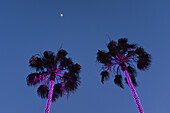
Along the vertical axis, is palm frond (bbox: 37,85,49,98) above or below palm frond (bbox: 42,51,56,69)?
below

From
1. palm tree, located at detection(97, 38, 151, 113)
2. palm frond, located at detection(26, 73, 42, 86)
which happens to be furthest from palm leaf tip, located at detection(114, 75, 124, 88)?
palm frond, located at detection(26, 73, 42, 86)

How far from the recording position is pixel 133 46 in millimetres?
13930

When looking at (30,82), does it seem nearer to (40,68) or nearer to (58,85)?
(40,68)

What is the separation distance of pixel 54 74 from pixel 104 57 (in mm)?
4947

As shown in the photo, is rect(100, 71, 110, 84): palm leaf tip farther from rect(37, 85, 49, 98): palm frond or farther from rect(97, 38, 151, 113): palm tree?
rect(37, 85, 49, 98): palm frond

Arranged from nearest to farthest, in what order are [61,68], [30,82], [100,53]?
[30,82] < [61,68] < [100,53]

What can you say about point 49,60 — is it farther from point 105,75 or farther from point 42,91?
point 105,75

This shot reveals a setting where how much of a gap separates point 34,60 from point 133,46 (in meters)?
9.76

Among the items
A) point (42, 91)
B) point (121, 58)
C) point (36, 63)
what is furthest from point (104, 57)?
point (42, 91)

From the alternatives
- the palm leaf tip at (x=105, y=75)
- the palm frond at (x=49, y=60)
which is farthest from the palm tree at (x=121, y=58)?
the palm frond at (x=49, y=60)

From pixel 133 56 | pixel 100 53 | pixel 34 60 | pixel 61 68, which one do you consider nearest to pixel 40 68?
pixel 34 60

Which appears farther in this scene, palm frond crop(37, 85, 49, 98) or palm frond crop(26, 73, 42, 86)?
palm frond crop(37, 85, 49, 98)

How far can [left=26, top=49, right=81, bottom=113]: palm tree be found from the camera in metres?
12.4

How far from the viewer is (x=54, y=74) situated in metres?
12.5
